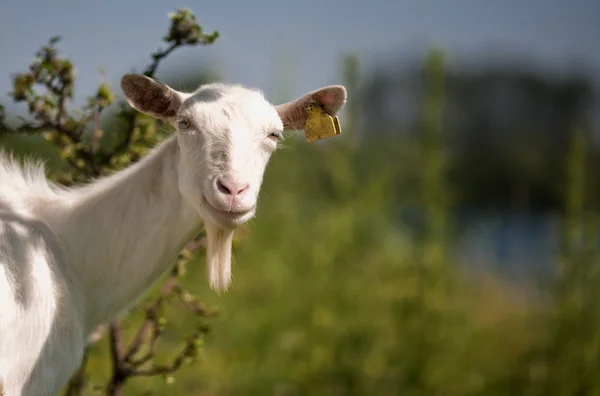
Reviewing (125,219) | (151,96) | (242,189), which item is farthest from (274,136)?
(125,219)

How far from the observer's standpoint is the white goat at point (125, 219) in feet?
7.48

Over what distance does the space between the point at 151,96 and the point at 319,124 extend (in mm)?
660

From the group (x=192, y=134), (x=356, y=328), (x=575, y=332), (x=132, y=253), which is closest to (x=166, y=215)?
(x=132, y=253)

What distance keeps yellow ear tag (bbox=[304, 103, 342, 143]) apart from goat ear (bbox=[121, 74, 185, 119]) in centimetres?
51

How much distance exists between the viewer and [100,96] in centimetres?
305

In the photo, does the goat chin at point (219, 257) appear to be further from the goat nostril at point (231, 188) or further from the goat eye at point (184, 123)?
the goat eye at point (184, 123)

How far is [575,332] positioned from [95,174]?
3989mm

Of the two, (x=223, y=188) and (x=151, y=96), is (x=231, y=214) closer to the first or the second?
(x=223, y=188)

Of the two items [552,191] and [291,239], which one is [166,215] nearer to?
[291,239]

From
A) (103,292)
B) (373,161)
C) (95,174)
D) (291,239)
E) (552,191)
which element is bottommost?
(291,239)

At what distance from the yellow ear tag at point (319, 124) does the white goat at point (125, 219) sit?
5 cm

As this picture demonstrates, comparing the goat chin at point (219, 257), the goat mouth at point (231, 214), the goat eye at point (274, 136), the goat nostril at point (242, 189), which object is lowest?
the goat chin at point (219, 257)

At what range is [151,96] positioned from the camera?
2527 millimetres

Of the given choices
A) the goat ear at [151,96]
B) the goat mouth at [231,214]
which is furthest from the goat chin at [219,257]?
the goat ear at [151,96]
